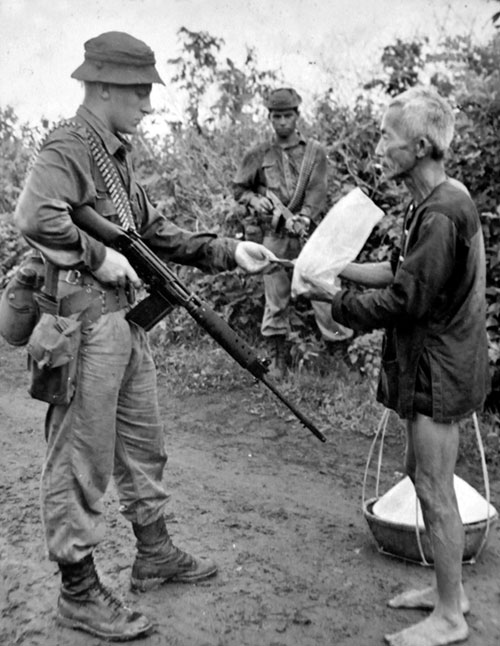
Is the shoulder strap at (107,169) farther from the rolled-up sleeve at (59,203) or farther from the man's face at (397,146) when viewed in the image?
the man's face at (397,146)

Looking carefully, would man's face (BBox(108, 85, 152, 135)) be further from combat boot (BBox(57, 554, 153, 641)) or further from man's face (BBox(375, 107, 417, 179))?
combat boot (BBox(57, 554, 153, 641))

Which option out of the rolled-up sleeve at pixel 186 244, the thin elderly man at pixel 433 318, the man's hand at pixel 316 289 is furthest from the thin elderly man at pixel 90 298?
the thin elderly man at pixel 433 318

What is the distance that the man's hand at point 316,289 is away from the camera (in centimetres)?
349

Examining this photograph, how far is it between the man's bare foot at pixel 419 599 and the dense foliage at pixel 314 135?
231cm

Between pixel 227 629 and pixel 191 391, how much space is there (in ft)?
13.6

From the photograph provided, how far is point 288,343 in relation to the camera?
7.62m

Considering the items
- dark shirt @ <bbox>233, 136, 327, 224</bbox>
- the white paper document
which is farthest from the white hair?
dark shirt @ <bbox>233, 136, 327, 224</bbox>

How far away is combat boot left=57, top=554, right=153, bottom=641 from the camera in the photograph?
140 inches

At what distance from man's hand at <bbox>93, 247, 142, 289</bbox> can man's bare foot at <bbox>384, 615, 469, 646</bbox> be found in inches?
73.2

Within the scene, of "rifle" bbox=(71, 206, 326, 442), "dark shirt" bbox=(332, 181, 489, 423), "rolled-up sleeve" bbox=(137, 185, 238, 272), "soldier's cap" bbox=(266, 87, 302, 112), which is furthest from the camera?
"soldier's cap" bbox=(266, 87, 302, 112)

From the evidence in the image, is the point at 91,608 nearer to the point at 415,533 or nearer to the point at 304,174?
the point at 415,533

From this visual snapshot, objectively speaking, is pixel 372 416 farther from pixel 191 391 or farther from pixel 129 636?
pixel 129 636

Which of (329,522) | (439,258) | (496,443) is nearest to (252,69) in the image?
(496,443)

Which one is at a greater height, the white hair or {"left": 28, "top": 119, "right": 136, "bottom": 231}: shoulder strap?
the white hair
